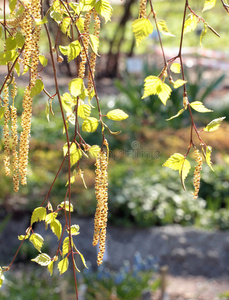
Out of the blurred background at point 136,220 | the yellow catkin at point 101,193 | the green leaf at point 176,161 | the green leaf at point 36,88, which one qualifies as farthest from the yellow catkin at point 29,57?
the blurred background at point 136,220

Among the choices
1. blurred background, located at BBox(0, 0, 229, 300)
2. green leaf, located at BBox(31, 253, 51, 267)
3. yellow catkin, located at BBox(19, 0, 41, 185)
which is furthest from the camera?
blurred background, located at BBox(0, 0, 229, 300)

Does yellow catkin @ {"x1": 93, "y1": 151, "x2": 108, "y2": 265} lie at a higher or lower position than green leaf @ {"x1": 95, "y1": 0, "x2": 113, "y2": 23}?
lower

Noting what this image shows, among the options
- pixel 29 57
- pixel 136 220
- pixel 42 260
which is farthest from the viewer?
pixel 136 220

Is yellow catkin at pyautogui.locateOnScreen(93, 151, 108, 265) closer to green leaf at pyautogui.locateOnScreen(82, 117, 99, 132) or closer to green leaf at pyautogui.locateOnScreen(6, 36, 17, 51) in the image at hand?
green leaf at pyautogui.locateOnScreen(82, 117, 99, 132)

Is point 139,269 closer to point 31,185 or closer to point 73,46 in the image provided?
point 31,185

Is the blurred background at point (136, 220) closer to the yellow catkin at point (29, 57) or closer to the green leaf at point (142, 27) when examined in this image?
the yellow catkin at point (29, 57)

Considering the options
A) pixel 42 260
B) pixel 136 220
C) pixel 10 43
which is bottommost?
pixel 136 220

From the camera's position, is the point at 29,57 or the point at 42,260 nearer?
the point at 29,57

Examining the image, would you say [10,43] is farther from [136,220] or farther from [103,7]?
[136,220]

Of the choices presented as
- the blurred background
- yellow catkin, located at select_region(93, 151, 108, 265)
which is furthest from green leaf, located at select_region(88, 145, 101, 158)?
the blurred background

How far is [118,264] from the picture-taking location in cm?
400

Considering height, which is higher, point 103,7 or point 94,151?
point 103,7

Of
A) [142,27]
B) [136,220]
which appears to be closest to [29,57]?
[142,27]

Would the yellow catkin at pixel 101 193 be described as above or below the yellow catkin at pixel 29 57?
below
